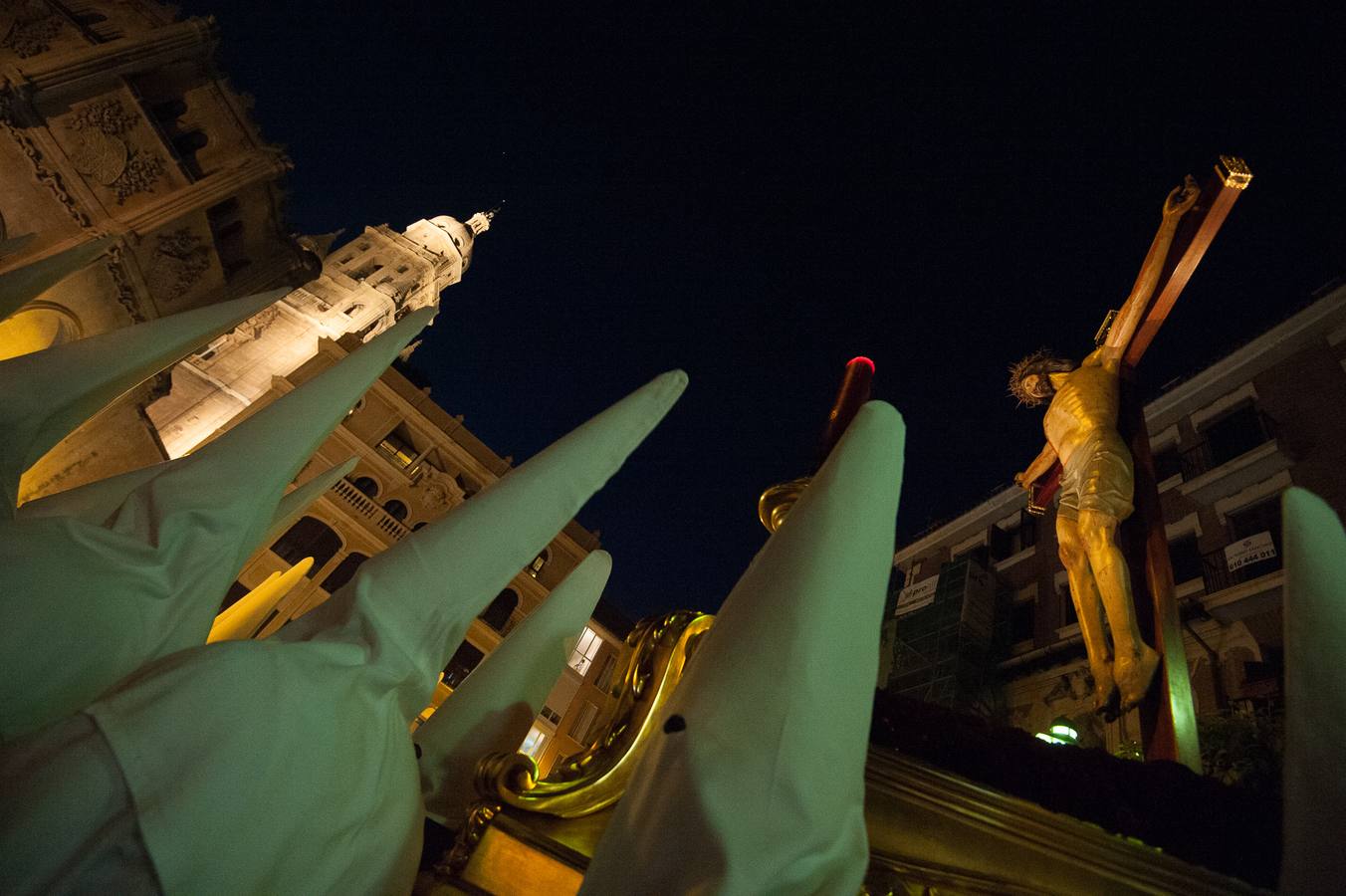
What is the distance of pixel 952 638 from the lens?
56.0 ft

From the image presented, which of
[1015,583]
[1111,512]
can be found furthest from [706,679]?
[1015,583]

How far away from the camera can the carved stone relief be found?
43.5 feet

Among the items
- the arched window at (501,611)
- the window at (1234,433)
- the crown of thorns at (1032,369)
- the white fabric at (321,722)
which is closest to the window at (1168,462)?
the window at (1234,433)

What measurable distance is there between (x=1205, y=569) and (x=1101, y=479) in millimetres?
13511

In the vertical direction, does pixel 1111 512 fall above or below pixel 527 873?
above

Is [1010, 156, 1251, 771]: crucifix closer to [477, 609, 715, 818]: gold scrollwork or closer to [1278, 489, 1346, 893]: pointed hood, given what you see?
[1278, 489, 1346, 893]: pointed hood

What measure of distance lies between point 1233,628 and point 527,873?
16.3 m

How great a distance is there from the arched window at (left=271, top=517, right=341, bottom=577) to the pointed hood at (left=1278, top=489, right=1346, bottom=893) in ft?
86.2

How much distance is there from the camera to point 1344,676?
1.21 metres

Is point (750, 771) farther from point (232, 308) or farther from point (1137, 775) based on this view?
point (232, 308)

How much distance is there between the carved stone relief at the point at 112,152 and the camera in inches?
522

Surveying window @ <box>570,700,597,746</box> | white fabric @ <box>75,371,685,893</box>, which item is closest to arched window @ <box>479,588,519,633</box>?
window @ <box>570,700,597,746</box>

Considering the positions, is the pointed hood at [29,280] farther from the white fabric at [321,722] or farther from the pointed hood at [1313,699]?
the pointed hood at [1313,699]

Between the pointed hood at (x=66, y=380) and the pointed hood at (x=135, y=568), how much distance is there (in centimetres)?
55
